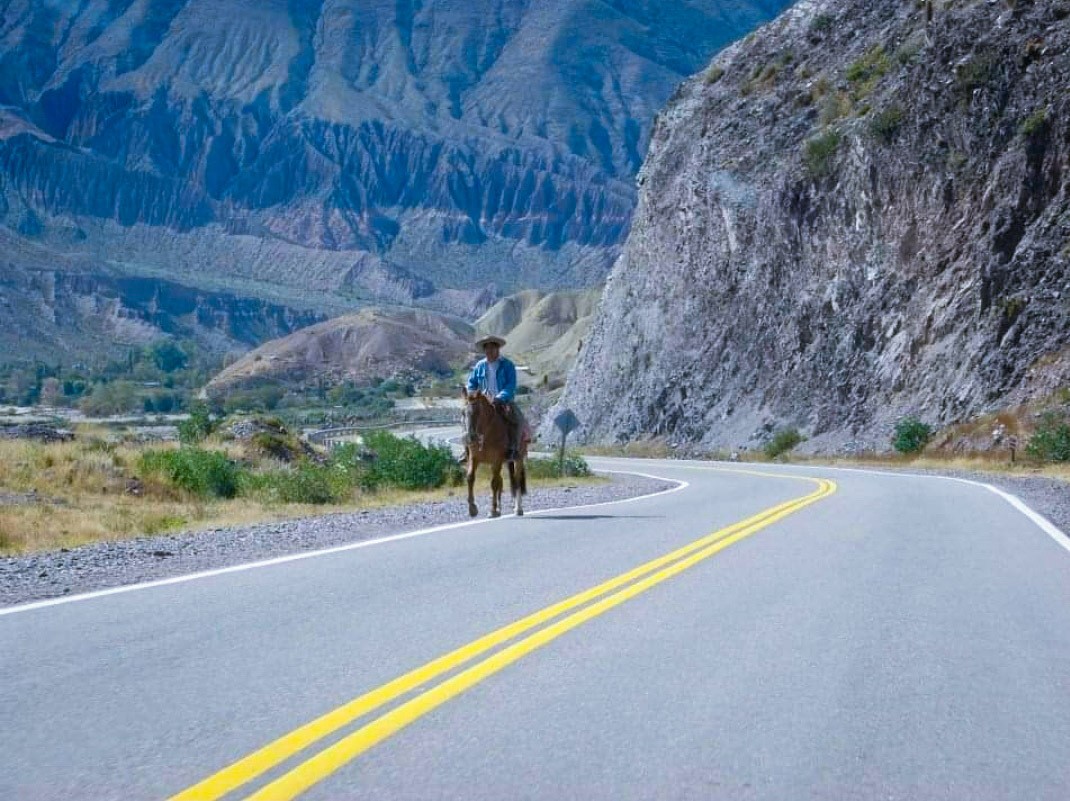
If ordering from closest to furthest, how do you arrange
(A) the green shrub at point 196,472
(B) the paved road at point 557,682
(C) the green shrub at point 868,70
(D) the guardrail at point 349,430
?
(B) the paved road at point 557,682
(A) the green shrub at point 196,472
(C) the green shrub at point 868,70
(D) the guardrail at point 349,430

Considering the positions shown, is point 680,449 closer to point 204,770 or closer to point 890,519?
point 890,519

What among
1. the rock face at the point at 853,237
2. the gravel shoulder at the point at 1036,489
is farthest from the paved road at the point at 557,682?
the rock face at the point at 853,237

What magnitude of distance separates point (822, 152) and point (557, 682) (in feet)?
169

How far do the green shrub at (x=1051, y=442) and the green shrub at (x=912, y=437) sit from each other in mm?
6151

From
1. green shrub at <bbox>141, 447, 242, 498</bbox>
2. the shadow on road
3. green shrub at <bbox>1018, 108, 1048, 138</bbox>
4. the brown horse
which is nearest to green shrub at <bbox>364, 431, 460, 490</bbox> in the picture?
green shrub at <bbox>141, 447, 242, 498</bbox>

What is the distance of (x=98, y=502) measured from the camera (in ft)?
71.1

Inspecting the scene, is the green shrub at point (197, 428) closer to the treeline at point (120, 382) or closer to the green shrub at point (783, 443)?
the green shrub at point (783, 443)

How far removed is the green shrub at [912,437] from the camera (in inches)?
1794

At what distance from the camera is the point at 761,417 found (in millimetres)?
54688

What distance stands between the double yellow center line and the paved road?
21 mm

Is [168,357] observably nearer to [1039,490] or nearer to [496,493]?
[1039,490]

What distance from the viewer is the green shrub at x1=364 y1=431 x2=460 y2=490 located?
27641 mm

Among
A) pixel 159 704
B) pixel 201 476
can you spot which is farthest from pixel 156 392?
pixel 159 704

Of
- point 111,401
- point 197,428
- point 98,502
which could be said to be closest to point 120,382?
point 111,401
